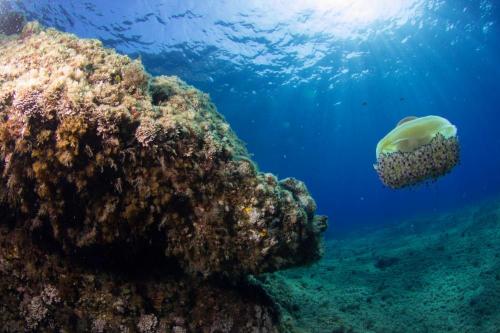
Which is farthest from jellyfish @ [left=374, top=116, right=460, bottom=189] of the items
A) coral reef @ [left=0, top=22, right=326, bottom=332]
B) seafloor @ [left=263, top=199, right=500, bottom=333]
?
seafloor @ [left=263, top=199, right=500, bottom=333]

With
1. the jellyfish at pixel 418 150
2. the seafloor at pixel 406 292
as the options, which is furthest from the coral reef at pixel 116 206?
the seafloor at pixel 406 292

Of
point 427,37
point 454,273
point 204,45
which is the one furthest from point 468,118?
point 454,273

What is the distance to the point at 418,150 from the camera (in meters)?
3.25

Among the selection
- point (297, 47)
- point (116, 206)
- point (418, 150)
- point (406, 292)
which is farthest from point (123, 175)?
point (297, 47)

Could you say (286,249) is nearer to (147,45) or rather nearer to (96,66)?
(96,66)

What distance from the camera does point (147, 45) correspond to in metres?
22.5

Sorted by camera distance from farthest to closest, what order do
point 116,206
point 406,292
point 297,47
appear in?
point 297,47, point 406,292, point 116,206

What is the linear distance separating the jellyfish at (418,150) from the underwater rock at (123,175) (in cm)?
147

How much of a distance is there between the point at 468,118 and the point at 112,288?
11722 centimetres

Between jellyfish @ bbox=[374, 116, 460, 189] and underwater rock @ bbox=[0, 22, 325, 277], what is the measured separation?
4.81 feet

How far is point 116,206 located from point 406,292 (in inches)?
348

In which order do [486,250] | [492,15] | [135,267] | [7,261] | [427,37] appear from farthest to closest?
[427,37]
[492,15]
[486,250]
[135,267]
[7,261]

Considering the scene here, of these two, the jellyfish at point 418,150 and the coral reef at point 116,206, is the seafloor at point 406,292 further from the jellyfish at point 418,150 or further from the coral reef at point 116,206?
the jellyfish at point 418,150

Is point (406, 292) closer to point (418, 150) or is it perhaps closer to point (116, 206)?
point (418, 150)
